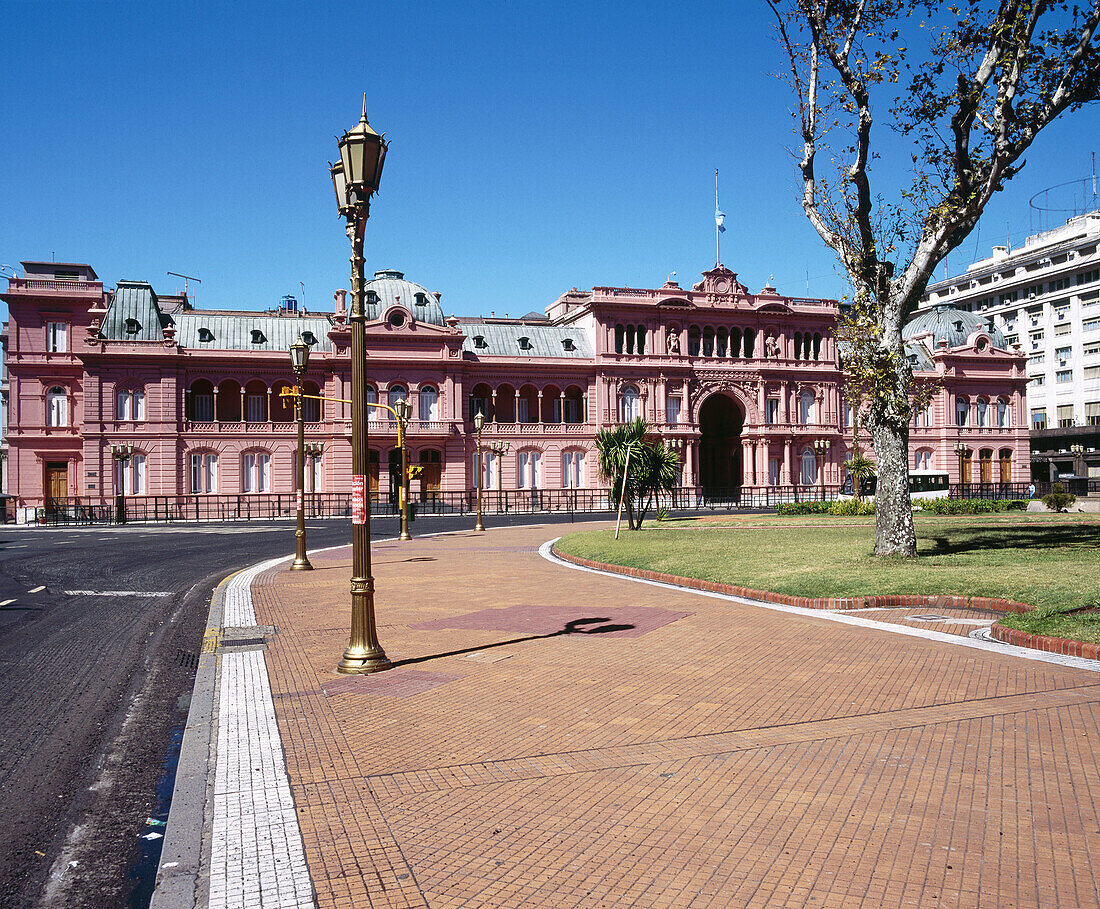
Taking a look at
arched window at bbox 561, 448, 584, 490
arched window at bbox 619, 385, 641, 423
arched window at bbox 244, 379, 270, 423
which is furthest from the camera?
arched window at bbox 619, 385, 641, 423

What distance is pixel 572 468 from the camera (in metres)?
62.1

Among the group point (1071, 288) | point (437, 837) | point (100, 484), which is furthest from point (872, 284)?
point (1071, 288)

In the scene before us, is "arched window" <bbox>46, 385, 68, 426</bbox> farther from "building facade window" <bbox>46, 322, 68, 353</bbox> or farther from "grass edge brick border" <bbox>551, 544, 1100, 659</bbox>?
"grass edge brick border" <bbox>551, 544, 1100, 659</bbox>

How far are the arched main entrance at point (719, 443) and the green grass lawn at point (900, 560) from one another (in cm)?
3558

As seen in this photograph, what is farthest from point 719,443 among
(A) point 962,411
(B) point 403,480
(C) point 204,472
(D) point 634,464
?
(B) point 403,480

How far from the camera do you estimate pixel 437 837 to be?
4.95 meters

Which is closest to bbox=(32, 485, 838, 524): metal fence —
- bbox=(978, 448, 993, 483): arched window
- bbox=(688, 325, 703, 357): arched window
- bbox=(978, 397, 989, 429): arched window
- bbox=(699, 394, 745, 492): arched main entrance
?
bbox=(699, 394, 745, 492): arched main entrance

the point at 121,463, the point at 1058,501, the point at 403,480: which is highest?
the point at 121,463

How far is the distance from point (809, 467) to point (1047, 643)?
5830 centimetres

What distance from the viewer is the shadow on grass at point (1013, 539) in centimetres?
2000

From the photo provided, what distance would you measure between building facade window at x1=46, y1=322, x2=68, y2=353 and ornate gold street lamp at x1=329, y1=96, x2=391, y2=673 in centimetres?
5515

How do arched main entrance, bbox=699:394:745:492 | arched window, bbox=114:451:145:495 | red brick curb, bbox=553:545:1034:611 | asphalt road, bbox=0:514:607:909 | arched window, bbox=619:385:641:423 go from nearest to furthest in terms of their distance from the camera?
asphalt road, bbox=0:514:607:909, red brick curb, bbox=553:545:1034:611, arched window, bbox=114:451:145:495, arched window, bbox=619:385:641:423, arched main entrance, bbox=699:394:745:492

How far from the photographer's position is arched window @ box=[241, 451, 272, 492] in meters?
56.2

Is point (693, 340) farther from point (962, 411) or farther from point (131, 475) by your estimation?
point (131, 475)
